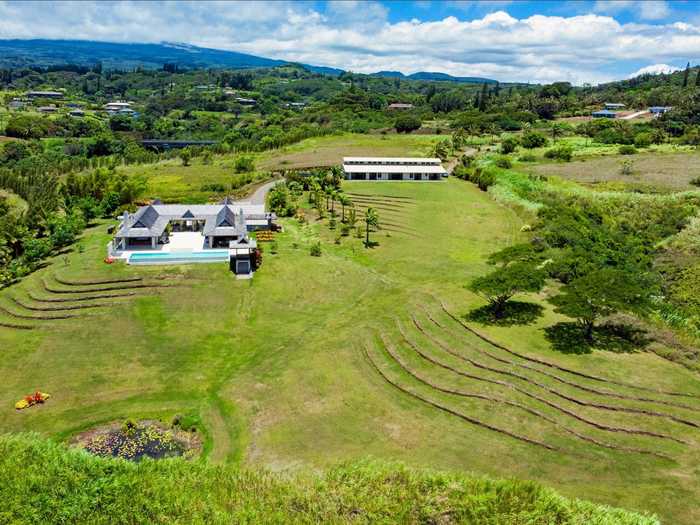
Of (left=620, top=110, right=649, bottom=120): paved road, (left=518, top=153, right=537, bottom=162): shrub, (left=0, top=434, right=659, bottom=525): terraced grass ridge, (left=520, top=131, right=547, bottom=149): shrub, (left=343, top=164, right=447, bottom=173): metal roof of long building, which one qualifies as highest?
(left=620, top=110, right=649, bottom=120): paved road

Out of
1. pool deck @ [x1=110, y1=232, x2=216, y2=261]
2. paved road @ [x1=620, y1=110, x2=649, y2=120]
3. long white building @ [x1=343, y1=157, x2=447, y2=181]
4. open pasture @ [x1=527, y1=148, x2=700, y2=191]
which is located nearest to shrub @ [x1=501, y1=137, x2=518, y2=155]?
open pasture @ [x1=527, y1=148, x2=700, y2=191]

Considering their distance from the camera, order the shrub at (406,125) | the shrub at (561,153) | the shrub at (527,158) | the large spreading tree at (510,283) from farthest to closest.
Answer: the shrub at (406,125) → the shrub at (527,158) → the shrub at (561,153) → the large spreading tree at (510,283)

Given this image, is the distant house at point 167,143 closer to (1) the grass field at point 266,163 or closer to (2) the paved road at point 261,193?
(1) the grass field at point 266,163

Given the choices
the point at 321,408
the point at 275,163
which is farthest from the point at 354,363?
the point at 275,163

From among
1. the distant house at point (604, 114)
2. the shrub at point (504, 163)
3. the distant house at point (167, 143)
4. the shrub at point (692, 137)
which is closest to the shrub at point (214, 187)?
the shrub at point (504, 163)

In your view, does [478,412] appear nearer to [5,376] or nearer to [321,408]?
[321,408]

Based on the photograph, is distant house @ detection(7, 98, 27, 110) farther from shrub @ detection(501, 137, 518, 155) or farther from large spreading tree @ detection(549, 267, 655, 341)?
large spreading tree @ detection(549, 267, 655, 341)
